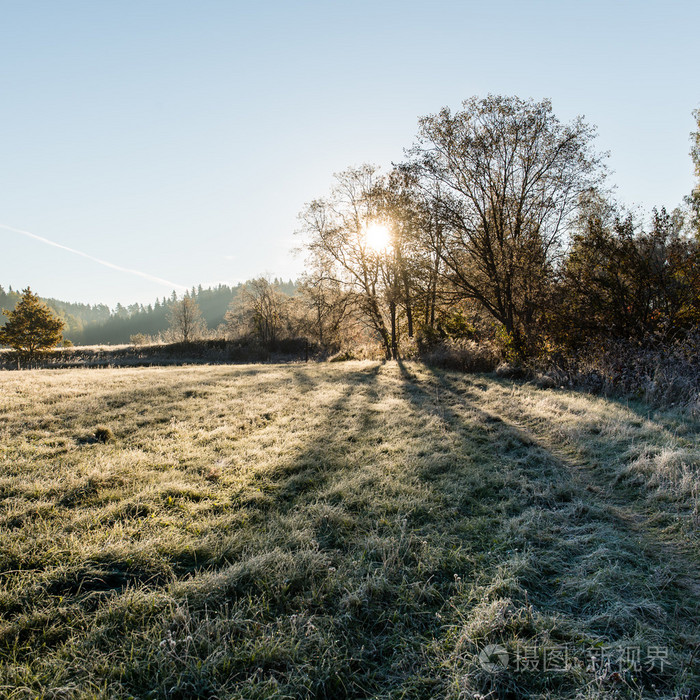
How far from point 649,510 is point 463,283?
13.2 m

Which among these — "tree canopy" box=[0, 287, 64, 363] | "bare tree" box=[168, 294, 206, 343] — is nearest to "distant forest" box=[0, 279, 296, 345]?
"bare tree" box=[168, 294, 206, 343]

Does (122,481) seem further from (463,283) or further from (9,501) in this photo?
(463,283)

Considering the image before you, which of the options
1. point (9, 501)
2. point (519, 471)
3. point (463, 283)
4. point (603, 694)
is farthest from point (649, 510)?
point (463, 283)

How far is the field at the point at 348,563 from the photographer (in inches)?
79.7

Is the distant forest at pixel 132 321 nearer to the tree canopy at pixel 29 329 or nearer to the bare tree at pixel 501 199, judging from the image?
the tree canopy at pixel 29 329

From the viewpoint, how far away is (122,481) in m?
4.32

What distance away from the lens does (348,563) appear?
2953 millimetres

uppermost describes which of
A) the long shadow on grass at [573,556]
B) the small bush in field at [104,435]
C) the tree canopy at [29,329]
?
the tree canopy at [29,329]

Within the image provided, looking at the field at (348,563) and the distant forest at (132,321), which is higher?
the distant forest at (132,321)

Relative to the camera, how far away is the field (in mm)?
2023

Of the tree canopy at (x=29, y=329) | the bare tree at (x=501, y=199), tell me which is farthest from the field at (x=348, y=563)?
the tree canopy at (x=29, y=329)

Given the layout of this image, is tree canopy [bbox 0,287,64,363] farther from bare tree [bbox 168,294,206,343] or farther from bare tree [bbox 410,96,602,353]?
bare tree [bbox 410,96,602,353]

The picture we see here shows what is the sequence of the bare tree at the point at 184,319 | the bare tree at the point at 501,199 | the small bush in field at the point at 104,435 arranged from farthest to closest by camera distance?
1. the bare tree at the point at 184,319
2. the bare tree at the point at 501,199
3. the small bush in field at the point at 104,435

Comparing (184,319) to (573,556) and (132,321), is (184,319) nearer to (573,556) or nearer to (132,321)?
(573,556)
